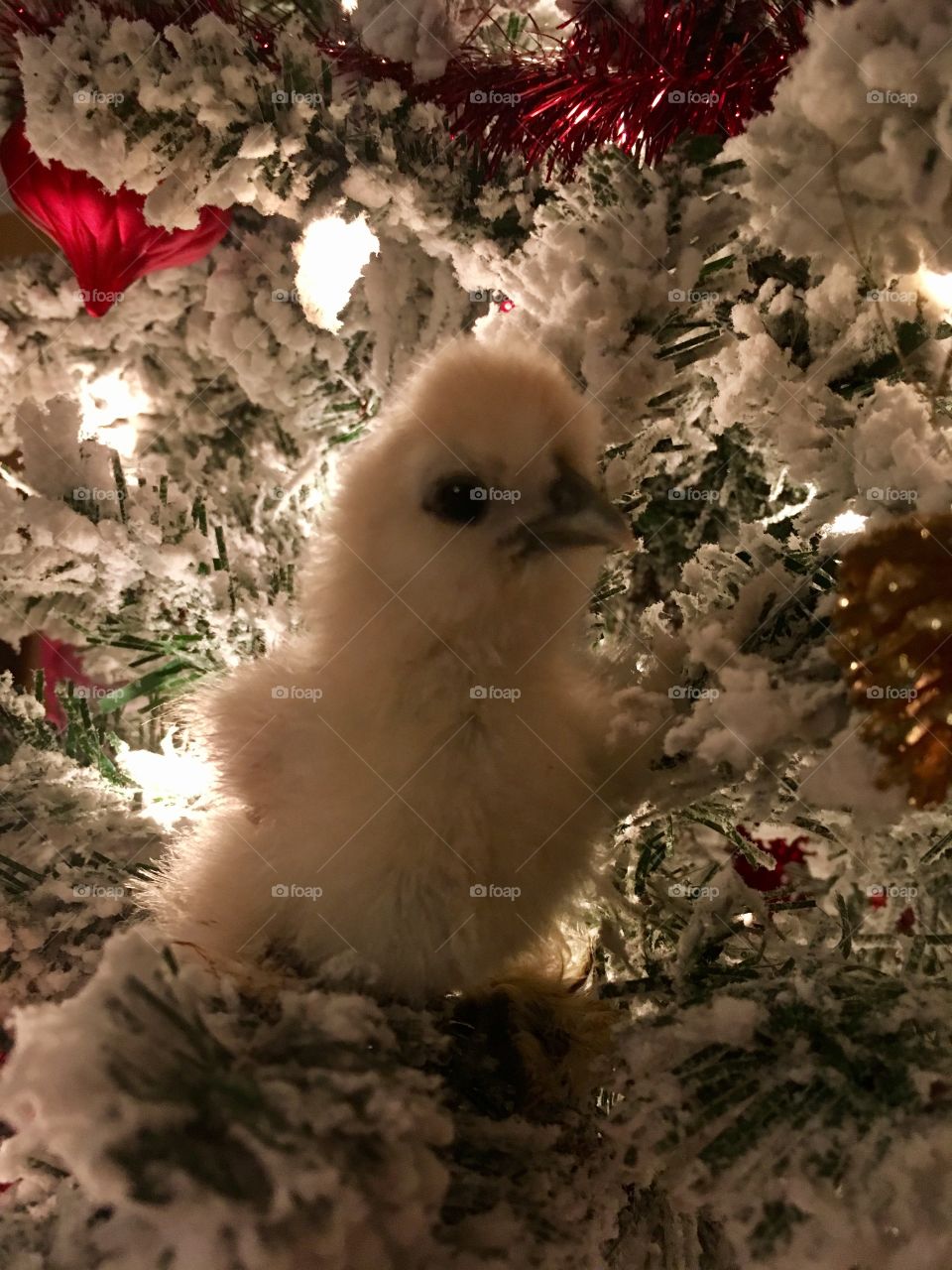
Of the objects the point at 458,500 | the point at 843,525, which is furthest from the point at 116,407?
the point at 843,525

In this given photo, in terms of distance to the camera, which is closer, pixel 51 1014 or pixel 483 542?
pixel 51 1014

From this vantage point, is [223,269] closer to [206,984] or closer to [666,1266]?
[206,984]

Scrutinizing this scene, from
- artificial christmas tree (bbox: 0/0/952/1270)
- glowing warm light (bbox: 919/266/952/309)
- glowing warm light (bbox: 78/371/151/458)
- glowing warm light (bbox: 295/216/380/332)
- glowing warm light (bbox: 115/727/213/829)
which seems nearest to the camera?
artificial christmas tree (bbox: 0/0/952/1270)

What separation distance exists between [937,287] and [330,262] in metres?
0.55

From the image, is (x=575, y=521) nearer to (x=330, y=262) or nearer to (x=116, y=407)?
(x=330, y=262)

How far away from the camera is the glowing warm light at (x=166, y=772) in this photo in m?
0.94

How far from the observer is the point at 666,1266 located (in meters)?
0.52

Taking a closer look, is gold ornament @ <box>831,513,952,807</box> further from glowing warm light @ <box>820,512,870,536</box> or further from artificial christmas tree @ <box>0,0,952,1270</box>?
glowing warm light @ <box>820,512,870,536</box>

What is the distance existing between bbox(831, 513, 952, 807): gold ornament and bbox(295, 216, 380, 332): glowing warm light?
60 cm

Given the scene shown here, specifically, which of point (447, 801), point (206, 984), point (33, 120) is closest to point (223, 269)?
point (33, 120)

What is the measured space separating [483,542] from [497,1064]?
35 cm

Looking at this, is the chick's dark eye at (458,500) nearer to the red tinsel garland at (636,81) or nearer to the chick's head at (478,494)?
the chick's head at (478,494)

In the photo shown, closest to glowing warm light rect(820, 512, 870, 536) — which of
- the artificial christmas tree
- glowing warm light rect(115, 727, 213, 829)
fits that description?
the artificial christmas tree

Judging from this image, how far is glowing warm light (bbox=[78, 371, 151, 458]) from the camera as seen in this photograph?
1046 millimetres
